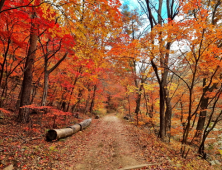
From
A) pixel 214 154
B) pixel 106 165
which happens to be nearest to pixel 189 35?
pixel 106 165

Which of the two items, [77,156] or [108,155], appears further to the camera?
[108,155]

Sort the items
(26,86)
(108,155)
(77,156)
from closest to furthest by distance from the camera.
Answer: (77,156)
(108,155)
(26,86)

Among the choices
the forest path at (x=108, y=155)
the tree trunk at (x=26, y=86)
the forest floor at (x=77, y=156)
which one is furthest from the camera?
the tree trunk at (x=26, y=86)

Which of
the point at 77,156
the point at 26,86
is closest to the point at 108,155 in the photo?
the point at 77,156

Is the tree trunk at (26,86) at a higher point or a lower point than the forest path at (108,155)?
higher

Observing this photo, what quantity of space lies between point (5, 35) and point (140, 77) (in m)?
10.8

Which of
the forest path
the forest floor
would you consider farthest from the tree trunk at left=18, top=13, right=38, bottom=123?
the forest path

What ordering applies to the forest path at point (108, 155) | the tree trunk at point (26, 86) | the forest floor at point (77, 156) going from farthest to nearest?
the tree trunk at point (26, 86), the forest path at point (108, 155), the forest floor at point (77, 156)

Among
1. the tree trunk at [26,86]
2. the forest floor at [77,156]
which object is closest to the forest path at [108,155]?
the forest floor at [77,156]

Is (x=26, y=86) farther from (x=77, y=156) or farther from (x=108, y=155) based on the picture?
(x=108, y=155)

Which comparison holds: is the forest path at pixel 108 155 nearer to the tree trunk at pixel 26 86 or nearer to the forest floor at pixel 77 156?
the forest floor at pixel 77 156

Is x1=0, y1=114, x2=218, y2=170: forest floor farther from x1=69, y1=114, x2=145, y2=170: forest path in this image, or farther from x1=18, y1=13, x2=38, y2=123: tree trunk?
x1=18, y1=13, x2=38, y2=123: tree trunk

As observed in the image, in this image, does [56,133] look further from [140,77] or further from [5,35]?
[140,77]

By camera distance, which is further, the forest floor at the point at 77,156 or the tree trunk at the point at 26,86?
the tree trunk at the point at 26,86
